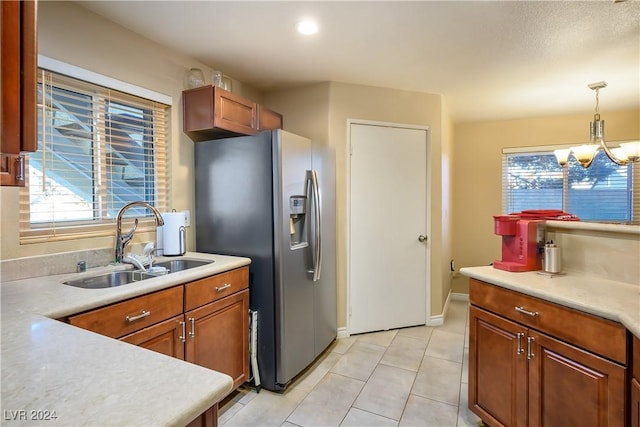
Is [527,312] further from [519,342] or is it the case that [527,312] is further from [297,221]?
[297,221]

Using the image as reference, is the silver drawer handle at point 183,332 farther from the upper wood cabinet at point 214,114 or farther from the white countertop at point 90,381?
the upper wood cabinet at point 214,114

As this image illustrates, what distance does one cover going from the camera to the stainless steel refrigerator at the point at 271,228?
2207 mm

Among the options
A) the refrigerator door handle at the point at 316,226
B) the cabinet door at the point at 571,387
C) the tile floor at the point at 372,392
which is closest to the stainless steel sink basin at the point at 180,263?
the refrigerator door handle at the point at 316,226

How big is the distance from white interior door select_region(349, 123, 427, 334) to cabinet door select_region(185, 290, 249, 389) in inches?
50.6

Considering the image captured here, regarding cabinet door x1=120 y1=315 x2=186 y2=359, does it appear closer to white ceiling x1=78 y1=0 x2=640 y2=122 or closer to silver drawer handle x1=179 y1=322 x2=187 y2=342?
silver drawer handle x1=179 y1=322 x2=187 y2=342

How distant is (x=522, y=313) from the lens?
1556 mm

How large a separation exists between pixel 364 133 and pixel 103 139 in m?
2.13

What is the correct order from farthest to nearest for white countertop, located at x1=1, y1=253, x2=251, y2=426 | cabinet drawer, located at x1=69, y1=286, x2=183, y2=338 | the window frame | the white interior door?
the white interior door < the window frame < cabinet drawer, located at x1=69, y1=286, x2=183, y2=338 < white countertop, located at x1=1, y1=253, x2=251, y2=426

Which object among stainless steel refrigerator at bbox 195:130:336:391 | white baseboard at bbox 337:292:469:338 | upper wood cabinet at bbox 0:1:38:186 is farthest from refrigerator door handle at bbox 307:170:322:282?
upper wood cabinet at bbox 0:1:38:186

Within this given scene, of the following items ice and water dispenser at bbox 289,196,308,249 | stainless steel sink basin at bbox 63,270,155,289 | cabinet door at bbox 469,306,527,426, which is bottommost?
cabinet door at bbox 469,306,527,426

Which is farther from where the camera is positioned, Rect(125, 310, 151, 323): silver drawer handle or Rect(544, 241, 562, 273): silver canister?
Rect(544, 241, 562, 273): silver canister

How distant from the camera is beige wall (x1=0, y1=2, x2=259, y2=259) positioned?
65.1 inches

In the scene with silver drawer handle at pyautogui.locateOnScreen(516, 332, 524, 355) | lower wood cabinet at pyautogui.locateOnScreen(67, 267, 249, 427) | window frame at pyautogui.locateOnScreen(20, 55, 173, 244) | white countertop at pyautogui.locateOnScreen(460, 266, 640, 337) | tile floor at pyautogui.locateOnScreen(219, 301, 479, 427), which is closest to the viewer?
white countertop at pyautogui.locateOnScreen(460, 266, 640, 337)

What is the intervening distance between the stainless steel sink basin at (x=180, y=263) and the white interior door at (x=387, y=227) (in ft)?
4.83
